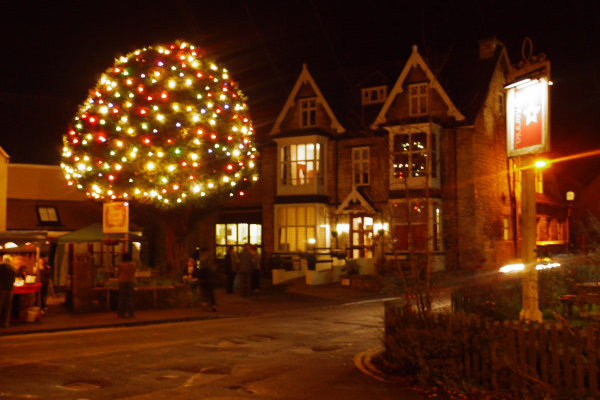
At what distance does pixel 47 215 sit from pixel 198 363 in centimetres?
2187

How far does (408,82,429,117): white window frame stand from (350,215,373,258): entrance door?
227 inches

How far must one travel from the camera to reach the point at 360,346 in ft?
44.9

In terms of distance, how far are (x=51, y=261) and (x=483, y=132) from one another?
20851 mm

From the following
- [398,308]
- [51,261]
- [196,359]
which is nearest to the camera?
[398,308]

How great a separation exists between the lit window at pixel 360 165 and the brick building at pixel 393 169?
52 millimetres

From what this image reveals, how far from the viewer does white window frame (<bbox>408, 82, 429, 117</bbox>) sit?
31.6 m

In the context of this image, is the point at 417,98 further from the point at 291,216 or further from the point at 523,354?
the point at 523,354

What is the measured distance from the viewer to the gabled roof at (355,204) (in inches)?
1286

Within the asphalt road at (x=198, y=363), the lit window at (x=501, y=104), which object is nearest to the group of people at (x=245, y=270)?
the asphalt road at (x=198, y=363)

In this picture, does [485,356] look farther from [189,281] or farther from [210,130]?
[210,130]

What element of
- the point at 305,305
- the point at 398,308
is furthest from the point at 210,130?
the point at 398,308

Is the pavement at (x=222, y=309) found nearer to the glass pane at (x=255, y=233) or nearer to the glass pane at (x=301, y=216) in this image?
the glass pane at (x=301, y=216)

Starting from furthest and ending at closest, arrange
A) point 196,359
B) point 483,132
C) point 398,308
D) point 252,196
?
point 252,196, point 483,132, point 196,359, point 398,308

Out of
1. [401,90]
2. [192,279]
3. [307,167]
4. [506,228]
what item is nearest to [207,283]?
[192,279]
